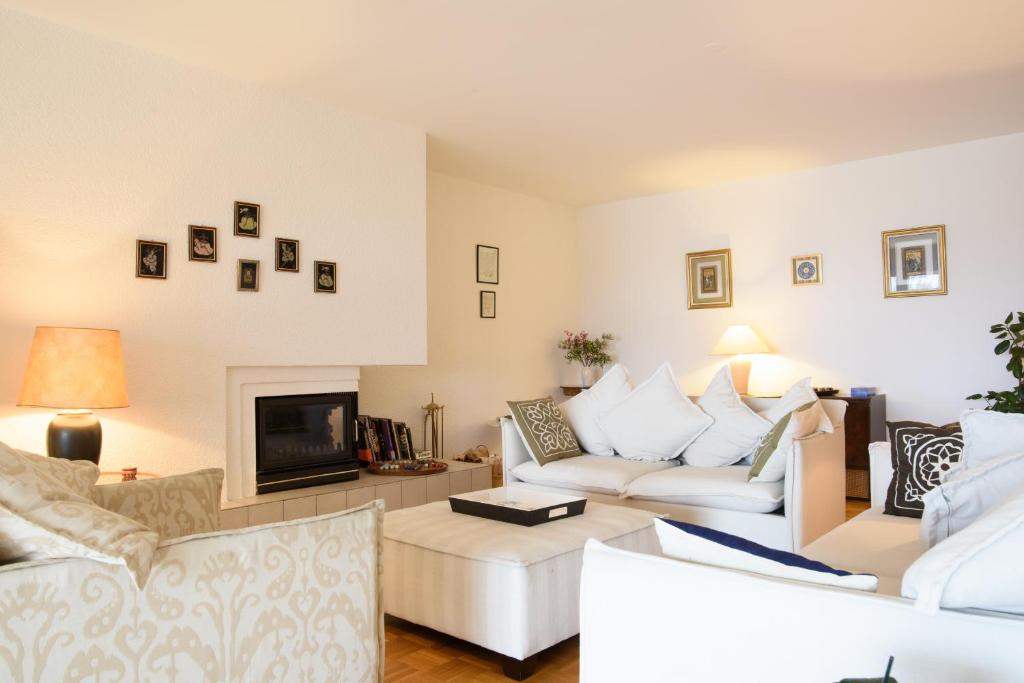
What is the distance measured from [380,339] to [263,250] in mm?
910

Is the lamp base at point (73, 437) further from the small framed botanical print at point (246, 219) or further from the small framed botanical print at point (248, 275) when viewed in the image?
the small framed botanical print at point (246, 219)

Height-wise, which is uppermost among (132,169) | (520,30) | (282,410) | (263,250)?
(520,30)

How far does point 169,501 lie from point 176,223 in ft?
6.80

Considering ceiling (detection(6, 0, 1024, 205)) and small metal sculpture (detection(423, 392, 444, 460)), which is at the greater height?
ceiling (detection(6, 0, 1024, 205))

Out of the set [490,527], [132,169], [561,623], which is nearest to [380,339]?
[132,169]

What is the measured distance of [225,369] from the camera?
3.90 m

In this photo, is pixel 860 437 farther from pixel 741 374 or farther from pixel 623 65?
pixel 623 65

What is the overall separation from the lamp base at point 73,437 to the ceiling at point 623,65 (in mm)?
1742

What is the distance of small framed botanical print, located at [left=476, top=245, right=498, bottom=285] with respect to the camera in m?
6.39

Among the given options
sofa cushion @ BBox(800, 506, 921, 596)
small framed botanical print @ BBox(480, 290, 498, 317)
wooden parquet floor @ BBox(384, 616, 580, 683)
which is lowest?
wooden parquet floor @ BBox(384, 616, 580, 683)

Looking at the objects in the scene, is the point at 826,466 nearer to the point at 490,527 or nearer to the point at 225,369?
the point at 490,527

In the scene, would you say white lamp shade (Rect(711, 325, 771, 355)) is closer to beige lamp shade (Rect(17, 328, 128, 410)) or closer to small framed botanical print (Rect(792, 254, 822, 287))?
small framed botanical print (Rect(792, 254, 822, 287))

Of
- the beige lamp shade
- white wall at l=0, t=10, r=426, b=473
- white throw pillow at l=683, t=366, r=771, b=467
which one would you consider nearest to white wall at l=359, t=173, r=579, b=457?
white wall at l=0, t=10, r=426, b=473

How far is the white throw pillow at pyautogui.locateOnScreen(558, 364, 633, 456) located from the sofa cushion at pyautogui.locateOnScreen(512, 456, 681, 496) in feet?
0.47
